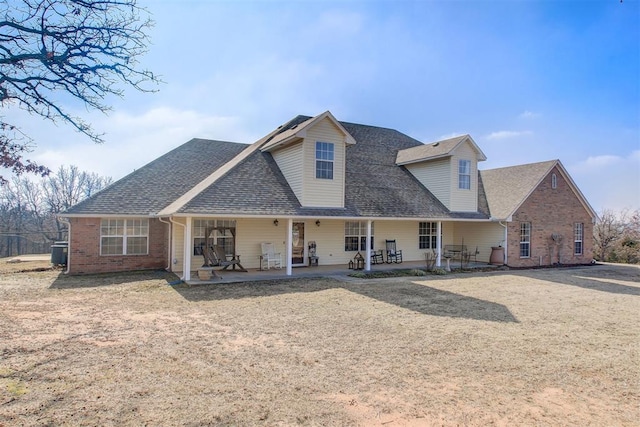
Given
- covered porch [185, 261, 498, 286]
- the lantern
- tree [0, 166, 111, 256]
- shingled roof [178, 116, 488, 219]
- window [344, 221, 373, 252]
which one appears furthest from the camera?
tree [0, 166, 111, 256]

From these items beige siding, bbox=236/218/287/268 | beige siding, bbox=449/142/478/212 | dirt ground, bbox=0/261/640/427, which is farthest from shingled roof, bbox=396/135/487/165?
dirt ground, bbox=0/261/640/427

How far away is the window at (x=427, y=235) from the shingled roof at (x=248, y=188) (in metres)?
1.77

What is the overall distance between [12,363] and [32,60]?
13.5 feet

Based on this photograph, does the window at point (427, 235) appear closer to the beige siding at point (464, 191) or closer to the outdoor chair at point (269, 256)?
the beige siding at point (464, 191)

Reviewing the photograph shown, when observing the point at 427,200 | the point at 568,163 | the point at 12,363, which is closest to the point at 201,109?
the point at 12,363

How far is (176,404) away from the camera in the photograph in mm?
4020

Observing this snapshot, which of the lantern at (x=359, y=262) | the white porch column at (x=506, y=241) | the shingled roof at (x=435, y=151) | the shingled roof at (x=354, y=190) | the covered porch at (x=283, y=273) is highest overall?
the shingled roof at (x=435, y=151)

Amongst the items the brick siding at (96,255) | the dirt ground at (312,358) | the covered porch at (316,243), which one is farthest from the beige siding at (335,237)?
the dirt ground at (312,358)

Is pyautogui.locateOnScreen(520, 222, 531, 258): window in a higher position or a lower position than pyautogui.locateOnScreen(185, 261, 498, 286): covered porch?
higher

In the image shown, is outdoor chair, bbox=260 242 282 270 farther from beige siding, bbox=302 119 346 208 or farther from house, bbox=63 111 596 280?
beige siding, bbox=302 119 346 208

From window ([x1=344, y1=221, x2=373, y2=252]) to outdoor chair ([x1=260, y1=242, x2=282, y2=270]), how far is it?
3.44 m

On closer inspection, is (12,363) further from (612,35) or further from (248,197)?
(612,35)

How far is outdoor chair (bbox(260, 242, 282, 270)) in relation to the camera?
14945 mm

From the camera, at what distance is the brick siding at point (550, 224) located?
1786 centimetres
